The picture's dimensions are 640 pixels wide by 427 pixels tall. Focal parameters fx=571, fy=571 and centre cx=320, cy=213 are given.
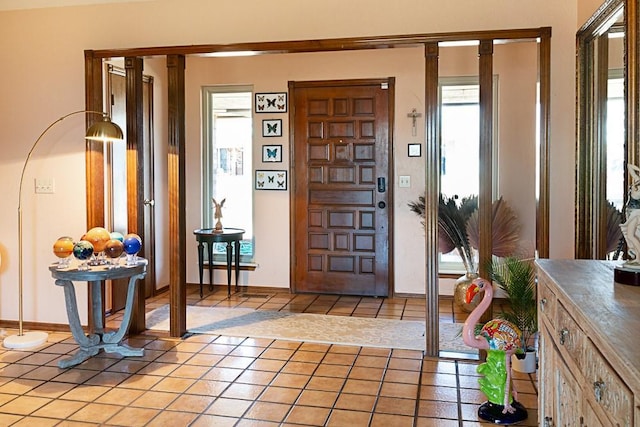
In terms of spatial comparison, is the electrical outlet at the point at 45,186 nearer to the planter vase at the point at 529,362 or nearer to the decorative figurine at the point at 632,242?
the planter vase at the point at 529,362

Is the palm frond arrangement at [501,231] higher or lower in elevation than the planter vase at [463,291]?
higher

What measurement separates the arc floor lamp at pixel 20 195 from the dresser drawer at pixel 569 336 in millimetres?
2943

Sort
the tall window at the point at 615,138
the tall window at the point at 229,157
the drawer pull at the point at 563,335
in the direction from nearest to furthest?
the drawer pull at the point at 563,335 → the tall window at the point at 615,138 → the tall window at the point at 229,157

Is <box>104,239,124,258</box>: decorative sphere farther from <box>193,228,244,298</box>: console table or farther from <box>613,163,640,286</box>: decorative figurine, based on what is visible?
<box>613,163,640,286</box>: decorative figurine

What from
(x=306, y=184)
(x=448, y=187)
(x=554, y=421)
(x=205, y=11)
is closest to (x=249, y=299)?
(x=306, y=184)

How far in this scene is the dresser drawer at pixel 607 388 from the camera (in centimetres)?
111

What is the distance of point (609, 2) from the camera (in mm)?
2674

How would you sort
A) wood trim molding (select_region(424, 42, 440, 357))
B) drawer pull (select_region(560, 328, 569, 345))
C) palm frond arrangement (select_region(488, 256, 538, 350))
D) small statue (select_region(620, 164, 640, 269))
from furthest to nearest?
wood trim molding (select_region(424, 42, 440, 357))
palm frond arrangement (select_region(488, 256, 538, 350))
small statue (select_region(620, 164, 640, 269))
drawer pull (select_region(560, 328, 569, 345))

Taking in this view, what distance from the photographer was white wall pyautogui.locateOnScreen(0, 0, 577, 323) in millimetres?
3730

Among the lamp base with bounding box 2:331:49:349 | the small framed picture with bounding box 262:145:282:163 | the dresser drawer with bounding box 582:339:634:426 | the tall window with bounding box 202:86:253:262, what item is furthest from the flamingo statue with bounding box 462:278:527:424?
the tall window with bounding box 202:86:253:262

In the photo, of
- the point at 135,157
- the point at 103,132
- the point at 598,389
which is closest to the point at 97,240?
the point at 103,132

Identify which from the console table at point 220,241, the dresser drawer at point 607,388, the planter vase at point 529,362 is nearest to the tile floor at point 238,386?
the planter vase at point 529,362

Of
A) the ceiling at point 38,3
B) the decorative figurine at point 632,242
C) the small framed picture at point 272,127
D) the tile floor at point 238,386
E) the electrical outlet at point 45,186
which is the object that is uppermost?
the ceiling at point 38,3

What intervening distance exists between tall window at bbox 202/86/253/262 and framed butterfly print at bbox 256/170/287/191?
13cm
